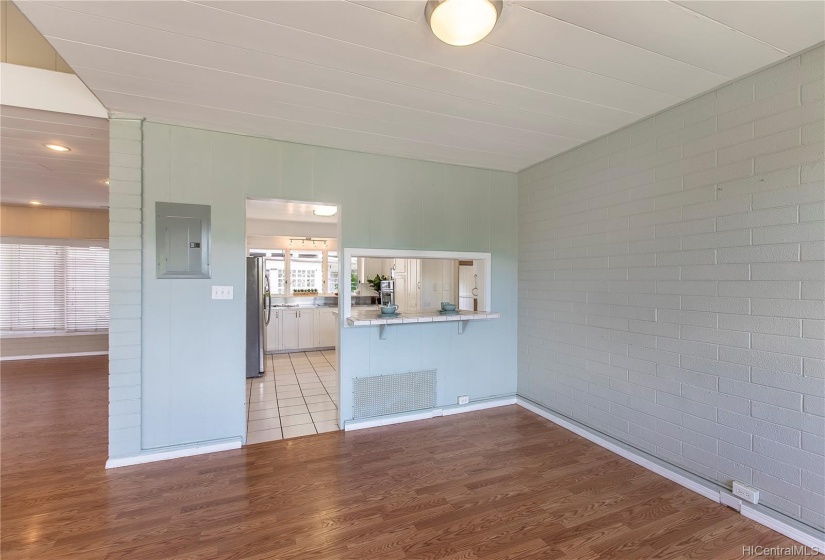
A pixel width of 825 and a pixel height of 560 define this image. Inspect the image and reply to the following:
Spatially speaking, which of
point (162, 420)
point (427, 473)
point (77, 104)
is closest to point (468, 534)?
point (427, 473)

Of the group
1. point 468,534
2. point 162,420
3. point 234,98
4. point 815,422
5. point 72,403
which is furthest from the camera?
point 72,403

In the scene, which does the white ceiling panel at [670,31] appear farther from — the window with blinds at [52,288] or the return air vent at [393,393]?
the window with blinds at [52,288]

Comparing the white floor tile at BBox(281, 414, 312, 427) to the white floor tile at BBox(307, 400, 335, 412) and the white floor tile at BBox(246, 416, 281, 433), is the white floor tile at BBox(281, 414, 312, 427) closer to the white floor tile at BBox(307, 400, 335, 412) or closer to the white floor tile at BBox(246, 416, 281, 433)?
the white floor tile at BBox(246, 416, 281, 433)

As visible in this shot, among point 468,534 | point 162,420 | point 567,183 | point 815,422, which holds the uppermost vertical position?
point 567,183

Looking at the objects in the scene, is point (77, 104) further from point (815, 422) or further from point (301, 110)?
point (815, 422)

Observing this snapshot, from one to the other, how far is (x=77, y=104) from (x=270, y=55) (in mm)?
1708

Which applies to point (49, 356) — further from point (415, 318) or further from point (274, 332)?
point (415, 318)

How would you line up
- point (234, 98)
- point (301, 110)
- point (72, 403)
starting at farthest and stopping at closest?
point (72, 403) → point (301, 110) → point (234, 98)

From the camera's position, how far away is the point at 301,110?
2.48 m

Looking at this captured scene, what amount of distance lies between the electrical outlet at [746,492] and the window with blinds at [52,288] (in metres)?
8.29

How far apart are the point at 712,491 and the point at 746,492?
0.20 m

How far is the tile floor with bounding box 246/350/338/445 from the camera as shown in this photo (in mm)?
3297

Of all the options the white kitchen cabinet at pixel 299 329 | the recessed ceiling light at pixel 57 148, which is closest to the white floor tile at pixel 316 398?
the white kitchen cabinet at pixel 299 329

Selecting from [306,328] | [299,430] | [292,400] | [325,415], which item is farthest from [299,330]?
[299,430]
